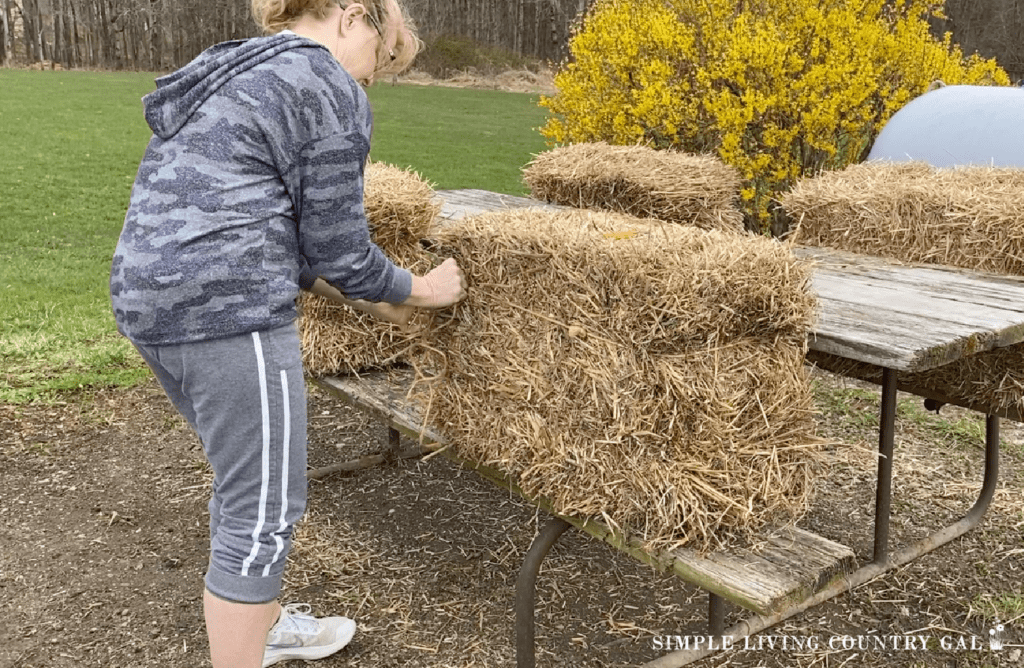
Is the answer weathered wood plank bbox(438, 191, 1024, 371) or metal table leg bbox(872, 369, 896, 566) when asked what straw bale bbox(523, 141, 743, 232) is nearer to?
weathered wood plank bbox(438, 191, 1024, 371)

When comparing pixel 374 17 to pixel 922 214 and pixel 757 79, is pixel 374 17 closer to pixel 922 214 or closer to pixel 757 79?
pixel 922 214

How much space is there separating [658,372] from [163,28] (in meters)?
26.7

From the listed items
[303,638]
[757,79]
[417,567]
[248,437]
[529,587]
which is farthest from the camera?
[757,79]

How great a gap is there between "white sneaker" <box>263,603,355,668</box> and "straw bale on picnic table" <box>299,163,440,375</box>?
0.96m

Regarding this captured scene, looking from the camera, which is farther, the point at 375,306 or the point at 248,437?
the point at 375,306

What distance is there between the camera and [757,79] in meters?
6.18

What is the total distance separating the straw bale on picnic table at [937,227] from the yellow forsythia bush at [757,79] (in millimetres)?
2154

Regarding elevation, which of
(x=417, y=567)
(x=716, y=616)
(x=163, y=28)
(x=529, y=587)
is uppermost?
(x=163, y=28)

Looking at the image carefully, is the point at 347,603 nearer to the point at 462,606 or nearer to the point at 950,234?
the point at 462,606

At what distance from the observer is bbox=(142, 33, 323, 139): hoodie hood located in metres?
2.04

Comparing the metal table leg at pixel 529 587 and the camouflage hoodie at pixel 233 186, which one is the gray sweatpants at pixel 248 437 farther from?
the metal table leg at pixel 529 587

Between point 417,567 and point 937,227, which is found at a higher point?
point 937,227

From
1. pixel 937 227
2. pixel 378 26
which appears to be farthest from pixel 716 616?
pixel 378 26

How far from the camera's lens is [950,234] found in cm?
347
